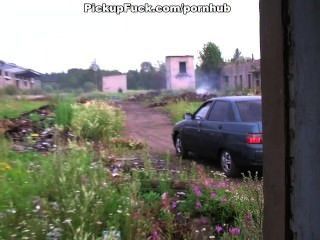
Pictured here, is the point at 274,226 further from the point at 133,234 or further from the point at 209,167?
the point at 209,167

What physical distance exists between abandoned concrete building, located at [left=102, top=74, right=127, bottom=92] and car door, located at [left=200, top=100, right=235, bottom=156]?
3769 centimetres

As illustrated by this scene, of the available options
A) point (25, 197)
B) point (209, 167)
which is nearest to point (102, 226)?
point (25, 197)

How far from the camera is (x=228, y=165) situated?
896cm

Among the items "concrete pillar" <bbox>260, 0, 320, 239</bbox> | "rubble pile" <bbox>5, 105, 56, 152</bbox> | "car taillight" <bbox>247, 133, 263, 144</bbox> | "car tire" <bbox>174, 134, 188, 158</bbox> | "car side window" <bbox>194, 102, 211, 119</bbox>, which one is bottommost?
"car tire" <bbox>174, 134, 188, 158</bbox>

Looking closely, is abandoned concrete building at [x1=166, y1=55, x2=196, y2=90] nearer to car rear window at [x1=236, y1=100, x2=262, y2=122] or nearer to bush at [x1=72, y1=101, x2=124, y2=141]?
bush at [x1=72, y1=101, x2=124, y2=141]

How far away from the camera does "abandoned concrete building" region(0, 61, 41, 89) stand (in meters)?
35.5

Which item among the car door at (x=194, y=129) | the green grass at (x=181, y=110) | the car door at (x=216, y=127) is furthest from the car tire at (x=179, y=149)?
the green grass at (x=181, y=110)

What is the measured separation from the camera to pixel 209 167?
9914 millimetres

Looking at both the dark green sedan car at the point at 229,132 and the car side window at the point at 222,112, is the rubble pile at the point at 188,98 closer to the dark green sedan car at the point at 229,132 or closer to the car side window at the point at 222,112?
the dark green sedan car at the point at 229,132

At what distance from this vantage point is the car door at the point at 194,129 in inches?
407

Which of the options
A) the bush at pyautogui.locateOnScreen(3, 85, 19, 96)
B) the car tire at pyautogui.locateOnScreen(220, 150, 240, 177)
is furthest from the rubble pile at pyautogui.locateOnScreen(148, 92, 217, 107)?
the car tire at pyautogui.locateOnScreen(220, 150, 240, 177)

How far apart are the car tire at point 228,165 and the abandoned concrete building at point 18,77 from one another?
27.9 m

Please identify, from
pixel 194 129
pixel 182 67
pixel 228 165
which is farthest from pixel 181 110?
pixel 182 67

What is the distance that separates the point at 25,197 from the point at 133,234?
4.19ft
